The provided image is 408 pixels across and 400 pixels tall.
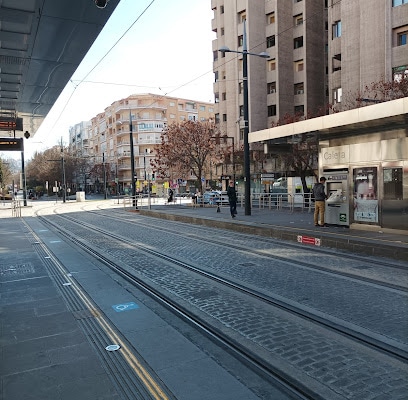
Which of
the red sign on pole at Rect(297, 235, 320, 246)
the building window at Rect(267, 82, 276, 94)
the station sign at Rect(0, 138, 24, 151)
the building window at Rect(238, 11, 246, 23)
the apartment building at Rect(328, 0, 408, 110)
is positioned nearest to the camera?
the red sign on pole at Rect(297, 235, 320, 246)

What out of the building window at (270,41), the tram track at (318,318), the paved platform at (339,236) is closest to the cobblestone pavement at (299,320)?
the tram track at (318,318)

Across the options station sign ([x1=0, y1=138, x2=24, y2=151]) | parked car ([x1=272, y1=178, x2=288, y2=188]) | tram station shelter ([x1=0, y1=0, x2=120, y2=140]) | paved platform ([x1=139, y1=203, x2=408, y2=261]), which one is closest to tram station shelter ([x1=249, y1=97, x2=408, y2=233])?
paved platform ([x1=139, y1=203, x2=408, y2=261])

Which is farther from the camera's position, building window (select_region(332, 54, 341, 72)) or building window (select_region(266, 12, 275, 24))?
building window (select_region(266, 12, 275, 24))

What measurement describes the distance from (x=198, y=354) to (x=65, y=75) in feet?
21.7

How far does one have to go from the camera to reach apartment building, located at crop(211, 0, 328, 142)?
44.4m

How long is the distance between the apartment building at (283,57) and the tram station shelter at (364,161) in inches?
1233

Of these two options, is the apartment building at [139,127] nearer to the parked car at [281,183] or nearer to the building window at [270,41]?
the building window at [270,41]

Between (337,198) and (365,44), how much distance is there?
78.1 feet

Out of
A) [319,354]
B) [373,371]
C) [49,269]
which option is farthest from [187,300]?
[49,269]

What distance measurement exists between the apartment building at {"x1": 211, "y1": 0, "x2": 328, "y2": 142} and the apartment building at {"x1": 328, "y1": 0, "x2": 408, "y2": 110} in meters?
8.01

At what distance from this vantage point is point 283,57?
45.1 m

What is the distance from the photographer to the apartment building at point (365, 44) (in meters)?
29.7

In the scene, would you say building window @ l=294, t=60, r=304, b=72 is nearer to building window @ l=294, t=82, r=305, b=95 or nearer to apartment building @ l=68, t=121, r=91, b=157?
building window @ l=294, t=82, r=305, b=95

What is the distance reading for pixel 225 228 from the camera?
1672 centimetres
